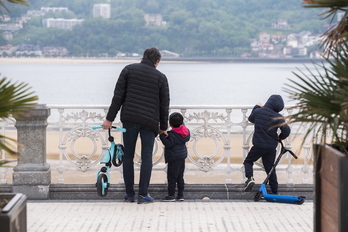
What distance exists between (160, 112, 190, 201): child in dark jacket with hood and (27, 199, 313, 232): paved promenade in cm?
23

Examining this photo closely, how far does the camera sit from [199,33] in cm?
11900

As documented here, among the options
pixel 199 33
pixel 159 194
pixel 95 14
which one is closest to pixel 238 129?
pixel 159 194

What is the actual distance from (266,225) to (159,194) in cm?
182

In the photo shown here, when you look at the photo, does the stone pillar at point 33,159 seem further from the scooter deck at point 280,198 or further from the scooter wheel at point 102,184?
the scooter deck at point 280,198

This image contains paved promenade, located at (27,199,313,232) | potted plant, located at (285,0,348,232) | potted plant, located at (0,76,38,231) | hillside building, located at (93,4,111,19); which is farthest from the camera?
hillside building, located at (93,4,111,19)

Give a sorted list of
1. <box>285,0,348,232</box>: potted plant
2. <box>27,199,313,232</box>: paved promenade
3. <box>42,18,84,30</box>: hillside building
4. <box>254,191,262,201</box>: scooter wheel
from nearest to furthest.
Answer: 1. <box>285,0,348,232</box>: potted plant
2. <box>27,199,313,232</box>: paved promenade
3. <box>254,191,262,201</box>: scooter wheel
4. <box>42,18,84,30</box>: hillside building

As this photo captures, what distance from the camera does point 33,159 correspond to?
8508 millimetres

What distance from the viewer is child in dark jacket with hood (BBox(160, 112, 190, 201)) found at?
8.23 m

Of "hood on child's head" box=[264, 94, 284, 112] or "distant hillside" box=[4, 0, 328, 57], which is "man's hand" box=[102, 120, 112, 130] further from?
"distant hillside" box=[4, 0, 328, 57]

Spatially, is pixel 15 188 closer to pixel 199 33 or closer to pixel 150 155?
pixel 150 155

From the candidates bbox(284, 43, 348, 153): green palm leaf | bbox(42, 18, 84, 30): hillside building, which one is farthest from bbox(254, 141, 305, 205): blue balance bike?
bbox(42, 18, 84, 30): hillside building

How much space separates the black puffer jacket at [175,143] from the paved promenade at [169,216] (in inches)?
19.6

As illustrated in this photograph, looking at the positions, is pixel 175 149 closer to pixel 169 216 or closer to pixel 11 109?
pixel 169 216

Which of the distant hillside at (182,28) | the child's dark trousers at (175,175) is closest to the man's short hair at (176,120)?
the child's dark trousers at (175,175)
